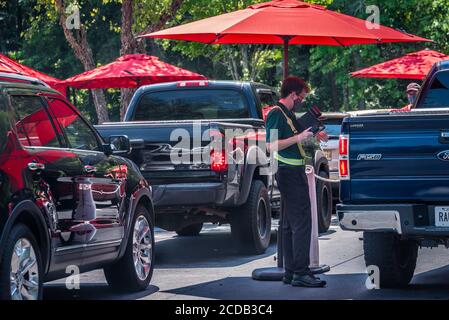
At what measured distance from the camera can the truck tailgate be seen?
31.7 ft

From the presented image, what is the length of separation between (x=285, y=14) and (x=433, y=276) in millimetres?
3057

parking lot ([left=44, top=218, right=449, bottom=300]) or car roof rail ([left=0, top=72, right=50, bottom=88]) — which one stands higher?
car roof rail ([left=0, top=72, right=50, bottom=88])

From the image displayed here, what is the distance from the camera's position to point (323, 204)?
55.7 ft

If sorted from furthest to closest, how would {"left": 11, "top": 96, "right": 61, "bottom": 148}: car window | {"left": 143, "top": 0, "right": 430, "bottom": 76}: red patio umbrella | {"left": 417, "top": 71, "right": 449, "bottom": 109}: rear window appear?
{"left": 143, "top": 0, "right": 430, "bottom": 76}: red patio umbrella, {"left": 417, "top": 71, "right": 449, "bottom": 109}: rear window, {"left": 11, "top": 96, "right": 61, "bottom": 148}: car window

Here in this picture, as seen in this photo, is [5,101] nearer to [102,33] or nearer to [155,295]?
[155,295]

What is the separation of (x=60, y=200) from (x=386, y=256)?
308 cm

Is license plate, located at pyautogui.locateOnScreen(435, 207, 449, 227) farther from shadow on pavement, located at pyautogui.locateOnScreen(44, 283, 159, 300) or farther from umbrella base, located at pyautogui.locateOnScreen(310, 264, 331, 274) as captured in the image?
shadow on pavement, located at pyautogui.locateOnScreen(44, 283, 159, 300)

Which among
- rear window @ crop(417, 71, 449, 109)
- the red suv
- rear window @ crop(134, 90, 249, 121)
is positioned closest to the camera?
the red suv

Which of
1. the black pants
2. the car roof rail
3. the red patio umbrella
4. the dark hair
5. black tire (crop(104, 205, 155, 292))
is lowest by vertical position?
black tire (crop(104, 205, 155, 292))

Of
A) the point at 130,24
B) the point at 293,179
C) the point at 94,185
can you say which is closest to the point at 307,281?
the point at 293,179

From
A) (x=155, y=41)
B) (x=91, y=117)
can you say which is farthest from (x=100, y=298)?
(x=91, y=117)

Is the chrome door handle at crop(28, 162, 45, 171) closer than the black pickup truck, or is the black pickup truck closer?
the chrome door handle at crop(28, 162, 45, 171)

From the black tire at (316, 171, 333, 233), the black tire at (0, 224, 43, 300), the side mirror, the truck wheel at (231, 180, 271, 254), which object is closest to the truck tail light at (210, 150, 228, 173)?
the truck wheel at (231, 180, 271, 254)

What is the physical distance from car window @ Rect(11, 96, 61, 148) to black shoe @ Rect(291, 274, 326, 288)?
8.95 ft
